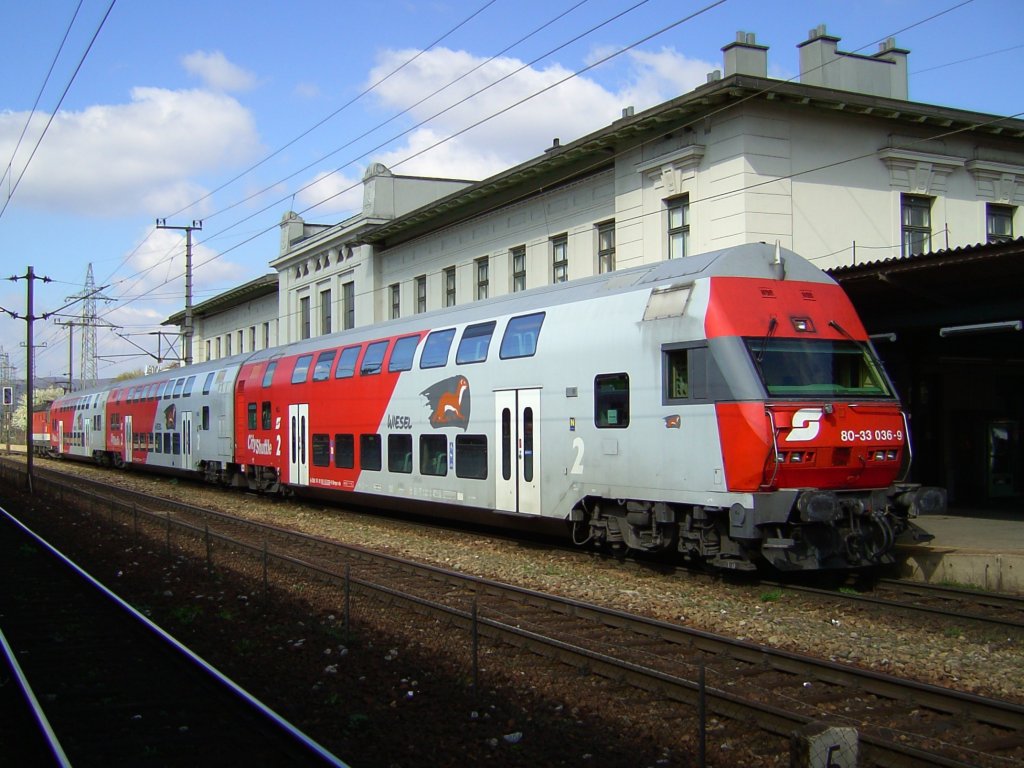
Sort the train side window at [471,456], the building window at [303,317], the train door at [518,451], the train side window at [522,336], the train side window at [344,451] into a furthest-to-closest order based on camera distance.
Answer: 1. the building window at [303,317]
2. the train side window at [344,451]
3. the train side window at [471,456]
4. the train side window at [522,336]
5. the train door at [518,451]

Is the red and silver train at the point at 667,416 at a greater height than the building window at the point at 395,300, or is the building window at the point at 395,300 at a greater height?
the building window at the point at 395,300

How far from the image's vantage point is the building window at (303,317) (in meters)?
39.9

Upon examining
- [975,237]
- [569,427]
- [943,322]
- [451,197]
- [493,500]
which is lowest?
[493,500]

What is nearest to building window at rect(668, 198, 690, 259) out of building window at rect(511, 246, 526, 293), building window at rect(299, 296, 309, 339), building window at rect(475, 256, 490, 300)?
building window at rect(511, 246, 526, 293)

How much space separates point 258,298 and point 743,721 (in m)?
43.6

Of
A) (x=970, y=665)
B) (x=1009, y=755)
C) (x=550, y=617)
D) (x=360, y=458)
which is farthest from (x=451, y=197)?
(x=1009, y=755)

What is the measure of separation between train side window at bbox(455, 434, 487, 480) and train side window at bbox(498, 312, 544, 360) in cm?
→ 136

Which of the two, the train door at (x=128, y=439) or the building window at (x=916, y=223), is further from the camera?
the train door at (x=128, y=439)

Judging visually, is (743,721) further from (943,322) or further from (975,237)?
(975,237)

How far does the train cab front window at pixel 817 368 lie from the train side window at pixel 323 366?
10.8 m

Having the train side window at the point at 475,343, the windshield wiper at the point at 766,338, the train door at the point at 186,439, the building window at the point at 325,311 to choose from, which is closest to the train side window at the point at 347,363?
the train side window at the point at 475,343

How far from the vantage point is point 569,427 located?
41.0ft

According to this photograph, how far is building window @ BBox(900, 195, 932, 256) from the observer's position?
21609mm

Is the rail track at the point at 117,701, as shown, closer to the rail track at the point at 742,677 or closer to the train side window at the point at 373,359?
the rail track at the point at 742,677
